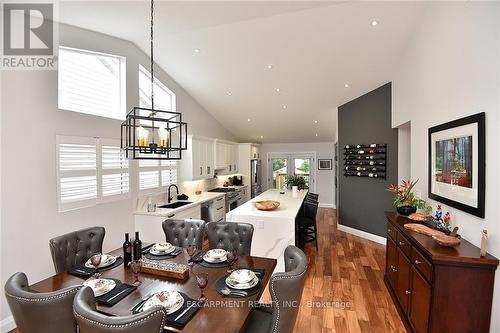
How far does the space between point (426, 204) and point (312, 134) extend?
547 cm

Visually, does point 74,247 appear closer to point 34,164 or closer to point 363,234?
point 34,164

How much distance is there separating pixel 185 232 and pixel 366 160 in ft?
13.9

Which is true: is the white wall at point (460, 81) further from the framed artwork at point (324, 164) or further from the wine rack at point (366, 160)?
the framed artwork at point (324, 164)

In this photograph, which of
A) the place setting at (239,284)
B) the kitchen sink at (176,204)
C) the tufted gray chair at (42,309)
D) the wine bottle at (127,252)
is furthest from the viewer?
the kitchen sink at (176,204)

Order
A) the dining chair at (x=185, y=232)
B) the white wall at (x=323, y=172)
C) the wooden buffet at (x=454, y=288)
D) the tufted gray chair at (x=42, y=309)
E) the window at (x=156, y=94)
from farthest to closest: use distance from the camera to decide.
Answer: the white wall at (x=323, y=172)
the window at (x=156, y=94)
the dining chair at (x=185, y=232)
the wooden buffet at (x=454, y=288)
the tufted gray chair at (x=42, y=309)

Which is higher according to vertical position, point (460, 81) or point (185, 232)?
point (460, 81)

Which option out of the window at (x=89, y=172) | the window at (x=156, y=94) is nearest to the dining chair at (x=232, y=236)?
the window at (x=89, y=172)

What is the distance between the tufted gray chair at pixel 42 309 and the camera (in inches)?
51.0

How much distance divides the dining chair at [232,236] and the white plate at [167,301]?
1059 millimetres

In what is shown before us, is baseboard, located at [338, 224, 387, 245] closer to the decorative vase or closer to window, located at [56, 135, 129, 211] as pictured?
the decorative vase

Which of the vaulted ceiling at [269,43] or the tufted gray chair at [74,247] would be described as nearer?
the tufted gray chair at [74,247]

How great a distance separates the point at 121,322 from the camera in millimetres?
1079

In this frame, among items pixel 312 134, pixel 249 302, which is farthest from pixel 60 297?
pixel 312 134

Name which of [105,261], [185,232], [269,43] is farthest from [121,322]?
[269,43]
